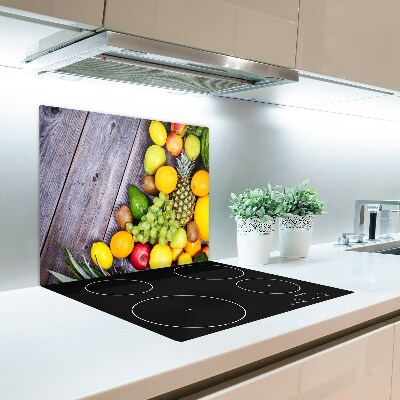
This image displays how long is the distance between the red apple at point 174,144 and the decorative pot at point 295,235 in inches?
20.8

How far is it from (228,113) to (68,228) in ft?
2.64

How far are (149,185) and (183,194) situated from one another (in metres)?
0.16

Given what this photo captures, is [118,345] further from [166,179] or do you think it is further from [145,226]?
[166,179]

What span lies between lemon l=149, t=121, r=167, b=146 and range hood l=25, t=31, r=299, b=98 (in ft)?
0.49

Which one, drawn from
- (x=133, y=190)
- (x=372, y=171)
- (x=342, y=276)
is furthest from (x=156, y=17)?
(x=372, y=171)

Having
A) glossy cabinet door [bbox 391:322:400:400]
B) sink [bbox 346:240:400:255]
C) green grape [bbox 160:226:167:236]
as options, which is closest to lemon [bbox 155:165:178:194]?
green grape [bbox 160:226:167:236]

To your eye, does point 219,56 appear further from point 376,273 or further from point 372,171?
point 372,171

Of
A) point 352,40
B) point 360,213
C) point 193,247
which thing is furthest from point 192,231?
point 360,213

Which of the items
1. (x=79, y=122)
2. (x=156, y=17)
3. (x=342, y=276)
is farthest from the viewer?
(x=342, y=276)

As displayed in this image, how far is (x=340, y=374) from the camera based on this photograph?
Result: 4.08 ft

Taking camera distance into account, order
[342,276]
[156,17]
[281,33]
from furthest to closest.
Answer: [342,276]
[281,33]
[156,17]

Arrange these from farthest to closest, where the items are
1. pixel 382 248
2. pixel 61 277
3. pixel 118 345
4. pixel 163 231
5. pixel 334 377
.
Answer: pixel 382 248 < pixel 163 231 < pixel 61 277 < pixel 334 377 < pixel 118 345

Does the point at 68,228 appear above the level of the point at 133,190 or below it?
below

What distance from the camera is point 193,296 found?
1.41 m
